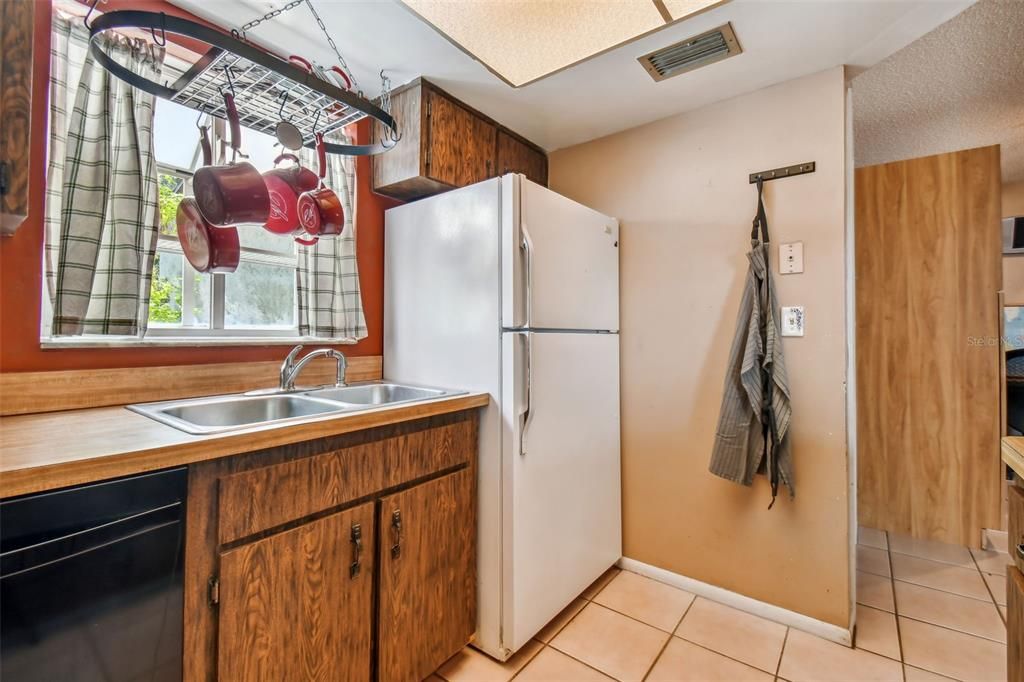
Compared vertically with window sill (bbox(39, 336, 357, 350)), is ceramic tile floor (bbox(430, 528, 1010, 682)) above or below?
below

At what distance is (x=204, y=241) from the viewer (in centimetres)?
132

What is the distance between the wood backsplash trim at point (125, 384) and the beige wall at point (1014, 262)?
5193 mm

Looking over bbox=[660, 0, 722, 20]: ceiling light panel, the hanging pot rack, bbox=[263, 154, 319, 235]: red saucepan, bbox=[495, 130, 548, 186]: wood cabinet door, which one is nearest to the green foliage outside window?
bbox=[263, 154, 319, 235]: red saucepan

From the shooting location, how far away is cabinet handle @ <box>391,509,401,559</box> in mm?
1366

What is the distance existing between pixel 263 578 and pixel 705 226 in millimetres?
2097

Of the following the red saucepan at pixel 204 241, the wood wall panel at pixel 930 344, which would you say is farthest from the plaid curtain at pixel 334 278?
the wood wall panel at pixel 930 344

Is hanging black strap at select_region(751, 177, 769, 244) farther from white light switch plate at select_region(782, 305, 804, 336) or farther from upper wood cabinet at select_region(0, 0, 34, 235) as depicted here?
upper wood cabinet at select_region(0, 0, 34, 235)

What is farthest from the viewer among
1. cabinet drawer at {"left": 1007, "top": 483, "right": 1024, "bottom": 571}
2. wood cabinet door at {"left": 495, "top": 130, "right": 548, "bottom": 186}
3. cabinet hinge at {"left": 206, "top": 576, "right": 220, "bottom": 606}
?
wood cabinet door at {"left": 495, "top": 130, "right": 548, "bottom": 186}

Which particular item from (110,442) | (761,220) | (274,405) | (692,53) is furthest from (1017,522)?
(274,405)

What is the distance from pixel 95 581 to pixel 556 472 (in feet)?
4.51

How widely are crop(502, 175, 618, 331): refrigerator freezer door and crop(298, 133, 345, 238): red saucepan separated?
1.90ft

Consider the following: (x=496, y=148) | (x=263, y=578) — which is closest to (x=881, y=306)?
(x=496, y=148)

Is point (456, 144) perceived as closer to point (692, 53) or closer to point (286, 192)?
point (286, 192)

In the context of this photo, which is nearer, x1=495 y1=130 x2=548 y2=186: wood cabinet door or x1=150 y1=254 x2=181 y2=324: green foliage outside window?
x1=150 y1=254 x2=181 y2=324: green foliage outside window
